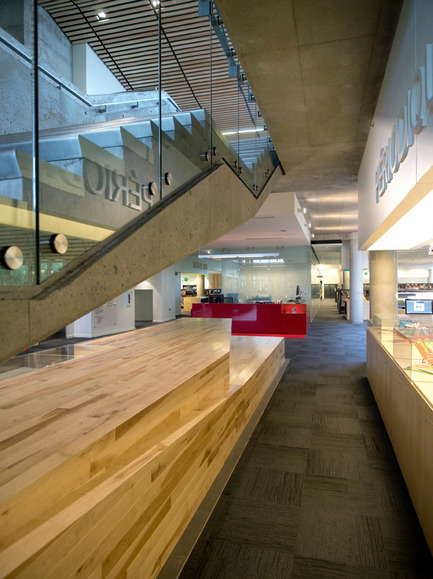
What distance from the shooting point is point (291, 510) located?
2711 millimetres

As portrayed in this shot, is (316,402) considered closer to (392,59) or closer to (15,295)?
(392,59)

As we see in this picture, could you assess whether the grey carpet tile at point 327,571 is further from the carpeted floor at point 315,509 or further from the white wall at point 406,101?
the white wall at point 406,101

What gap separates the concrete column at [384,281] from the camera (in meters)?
7.76

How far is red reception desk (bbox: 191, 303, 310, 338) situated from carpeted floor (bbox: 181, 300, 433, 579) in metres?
6.87

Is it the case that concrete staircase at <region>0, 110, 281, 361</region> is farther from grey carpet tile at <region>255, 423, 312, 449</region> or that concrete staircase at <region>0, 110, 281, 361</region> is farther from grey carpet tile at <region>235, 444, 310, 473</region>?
grey carpet tile at <region>255, 423, 312, 449</region>

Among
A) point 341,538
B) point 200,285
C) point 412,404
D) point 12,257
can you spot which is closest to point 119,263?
point 12,257

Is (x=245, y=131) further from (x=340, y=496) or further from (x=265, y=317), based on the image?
(x=265, y=317)

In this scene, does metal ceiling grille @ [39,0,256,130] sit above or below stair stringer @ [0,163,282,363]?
above

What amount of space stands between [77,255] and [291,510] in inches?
88.8

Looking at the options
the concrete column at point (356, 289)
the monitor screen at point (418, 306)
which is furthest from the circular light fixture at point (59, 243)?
the concrete column at point (356, 289)

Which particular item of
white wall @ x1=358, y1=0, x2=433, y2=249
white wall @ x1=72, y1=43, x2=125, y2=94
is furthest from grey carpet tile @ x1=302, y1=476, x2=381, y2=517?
white wall @ x1=72, y1=43, x2=125, y2=94

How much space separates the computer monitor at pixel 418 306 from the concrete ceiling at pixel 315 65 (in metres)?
2.68

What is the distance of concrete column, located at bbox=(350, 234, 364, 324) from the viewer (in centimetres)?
1516

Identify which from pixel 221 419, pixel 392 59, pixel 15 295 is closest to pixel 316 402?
pixel 221 419
